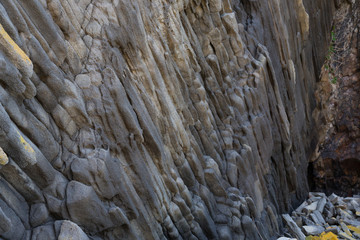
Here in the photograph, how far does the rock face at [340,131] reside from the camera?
2067 cm

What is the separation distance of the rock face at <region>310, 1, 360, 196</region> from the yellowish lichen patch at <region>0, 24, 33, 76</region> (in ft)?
60.9

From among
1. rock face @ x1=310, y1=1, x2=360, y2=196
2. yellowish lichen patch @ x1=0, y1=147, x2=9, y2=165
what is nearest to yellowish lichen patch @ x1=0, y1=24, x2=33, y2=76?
yellowish lichen patch @ x1=0, y1=147, x2=9, y2=165

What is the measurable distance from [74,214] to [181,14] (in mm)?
6229

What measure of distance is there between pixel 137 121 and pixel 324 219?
10600 mm

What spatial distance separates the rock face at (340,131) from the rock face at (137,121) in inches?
348

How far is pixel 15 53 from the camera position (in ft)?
16.0

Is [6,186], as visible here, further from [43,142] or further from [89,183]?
[89,183]

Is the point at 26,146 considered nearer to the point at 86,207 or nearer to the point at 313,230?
the point at 86,207

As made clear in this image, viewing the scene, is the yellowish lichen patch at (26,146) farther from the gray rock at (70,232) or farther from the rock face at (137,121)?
the gray rock at (70,232)

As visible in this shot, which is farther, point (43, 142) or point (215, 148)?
point (215, 148)

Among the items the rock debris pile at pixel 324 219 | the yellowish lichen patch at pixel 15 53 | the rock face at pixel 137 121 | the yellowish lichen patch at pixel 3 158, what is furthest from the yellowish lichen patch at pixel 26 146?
the rock debris pile at pixel 324 219

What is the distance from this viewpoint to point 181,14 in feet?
31.6

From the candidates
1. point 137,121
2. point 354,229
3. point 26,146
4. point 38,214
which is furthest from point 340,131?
point 26,146

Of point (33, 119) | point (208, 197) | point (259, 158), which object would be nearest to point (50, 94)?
point (33, 119)
